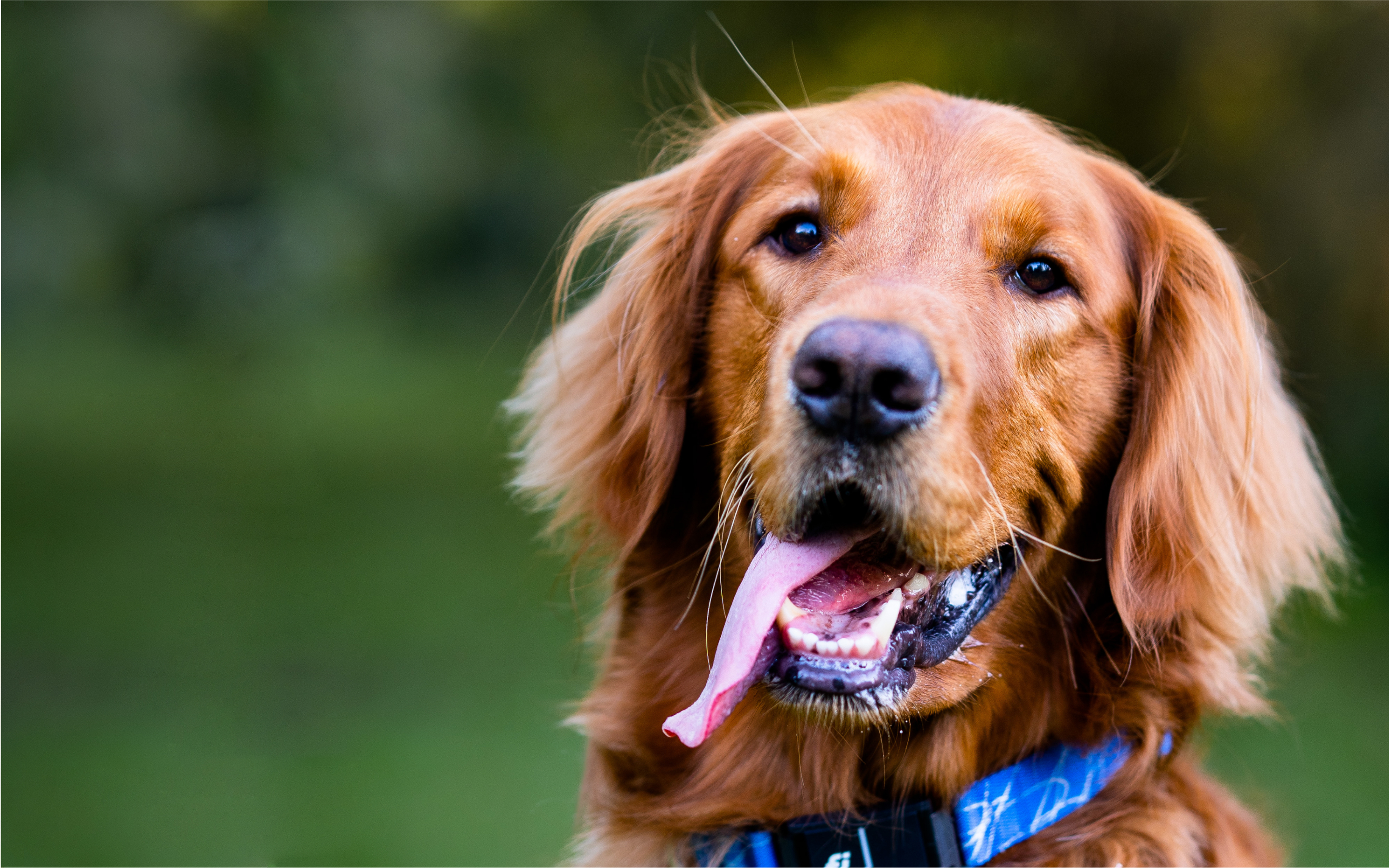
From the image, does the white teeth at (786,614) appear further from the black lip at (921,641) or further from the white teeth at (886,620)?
the white teeth at (886,620)

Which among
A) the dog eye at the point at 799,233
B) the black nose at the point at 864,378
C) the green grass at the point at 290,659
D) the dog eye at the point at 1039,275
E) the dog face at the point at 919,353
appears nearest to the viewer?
the black nose at the point at 864,378

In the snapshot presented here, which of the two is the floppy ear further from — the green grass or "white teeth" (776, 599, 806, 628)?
"white teeth" (776, 599, 806, 628)

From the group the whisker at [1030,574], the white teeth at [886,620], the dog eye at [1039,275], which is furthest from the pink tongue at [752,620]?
the dog eye at [1039,275]

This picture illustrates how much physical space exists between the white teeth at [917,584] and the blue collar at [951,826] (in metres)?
0.55

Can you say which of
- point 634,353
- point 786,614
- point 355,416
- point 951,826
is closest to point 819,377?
point 786,614

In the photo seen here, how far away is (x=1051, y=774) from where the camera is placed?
108 inches

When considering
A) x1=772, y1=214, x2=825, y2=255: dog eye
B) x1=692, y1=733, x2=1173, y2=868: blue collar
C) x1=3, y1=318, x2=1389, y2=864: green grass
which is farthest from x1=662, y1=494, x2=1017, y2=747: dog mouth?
x1=3, y1=318, x2=1389, y2=864: green grass

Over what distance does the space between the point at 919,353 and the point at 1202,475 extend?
3.46 ft

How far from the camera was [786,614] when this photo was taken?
2.39 meters

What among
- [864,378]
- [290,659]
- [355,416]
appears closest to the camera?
[864,378]

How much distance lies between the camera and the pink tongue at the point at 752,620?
2270mm

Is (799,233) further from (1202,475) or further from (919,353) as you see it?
(1202,475)

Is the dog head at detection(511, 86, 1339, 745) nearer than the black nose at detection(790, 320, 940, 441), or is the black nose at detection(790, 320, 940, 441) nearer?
the black nose at detection(790, 320, 940, 441)

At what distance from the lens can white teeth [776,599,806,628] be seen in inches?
94.0
